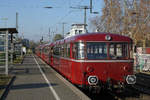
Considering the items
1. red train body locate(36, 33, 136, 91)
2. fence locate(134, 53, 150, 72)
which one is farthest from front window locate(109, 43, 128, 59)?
fence locate(134, 53, 150, 72)

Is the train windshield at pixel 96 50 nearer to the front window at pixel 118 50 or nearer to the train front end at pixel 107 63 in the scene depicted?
the train front end at pixel 107 63

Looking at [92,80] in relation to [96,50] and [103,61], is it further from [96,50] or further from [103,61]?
[96,50]

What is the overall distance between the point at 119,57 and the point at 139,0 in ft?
75.8

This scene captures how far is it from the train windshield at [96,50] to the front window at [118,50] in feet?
0.91

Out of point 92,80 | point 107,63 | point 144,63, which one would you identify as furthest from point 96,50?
point 144,63

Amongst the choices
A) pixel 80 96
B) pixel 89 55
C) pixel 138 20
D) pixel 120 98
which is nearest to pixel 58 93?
pixel 80 96

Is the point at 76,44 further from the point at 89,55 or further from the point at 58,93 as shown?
the point at 58,93

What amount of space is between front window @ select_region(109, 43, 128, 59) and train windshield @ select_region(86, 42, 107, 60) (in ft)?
0.91

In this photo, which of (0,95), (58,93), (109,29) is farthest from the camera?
(109,29)

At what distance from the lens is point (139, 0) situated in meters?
33.1

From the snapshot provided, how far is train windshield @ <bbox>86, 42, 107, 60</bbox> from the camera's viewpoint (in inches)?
456

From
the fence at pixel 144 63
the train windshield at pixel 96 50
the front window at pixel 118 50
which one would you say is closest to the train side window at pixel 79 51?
the train windshield at pixel 96 50

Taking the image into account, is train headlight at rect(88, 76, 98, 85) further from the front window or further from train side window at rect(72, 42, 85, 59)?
the front window

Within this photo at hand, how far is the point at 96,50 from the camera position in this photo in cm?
1160
